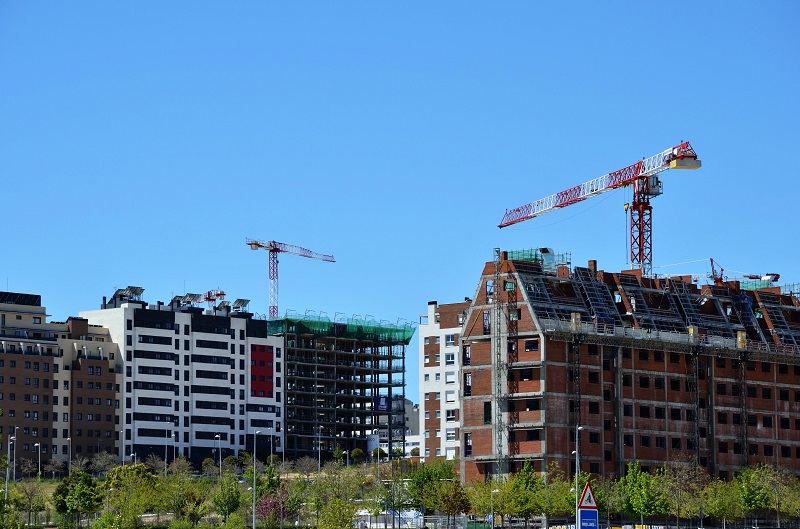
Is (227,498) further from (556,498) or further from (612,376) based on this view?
(612,376)

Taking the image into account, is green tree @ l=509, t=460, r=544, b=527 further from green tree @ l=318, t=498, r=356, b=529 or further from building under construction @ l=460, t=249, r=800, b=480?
green tree @ l=318, t=498, r=356, b=529

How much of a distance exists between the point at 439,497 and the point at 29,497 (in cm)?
3852

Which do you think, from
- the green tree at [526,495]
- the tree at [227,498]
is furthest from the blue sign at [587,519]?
the tree at [227,498]

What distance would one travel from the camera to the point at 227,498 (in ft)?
450

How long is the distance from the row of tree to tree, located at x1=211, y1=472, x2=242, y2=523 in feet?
0.31

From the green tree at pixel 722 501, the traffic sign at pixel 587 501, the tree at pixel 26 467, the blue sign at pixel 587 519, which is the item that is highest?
the traffic sign at pixel 587 501

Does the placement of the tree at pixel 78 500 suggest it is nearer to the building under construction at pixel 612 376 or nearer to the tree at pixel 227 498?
the tree at pixel 227 498

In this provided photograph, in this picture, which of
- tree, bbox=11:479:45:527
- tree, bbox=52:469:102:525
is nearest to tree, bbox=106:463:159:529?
tree, bbox=52:469:102:525

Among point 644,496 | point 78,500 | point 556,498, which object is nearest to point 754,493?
point 644,496

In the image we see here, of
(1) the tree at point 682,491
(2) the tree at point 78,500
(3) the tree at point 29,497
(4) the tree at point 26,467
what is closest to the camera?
(2) the tree at point 78,500

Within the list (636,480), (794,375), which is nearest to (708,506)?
(636,480)

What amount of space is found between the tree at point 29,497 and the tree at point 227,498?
17.0 metres

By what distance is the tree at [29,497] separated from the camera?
135m

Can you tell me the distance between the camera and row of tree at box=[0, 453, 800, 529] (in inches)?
5094
